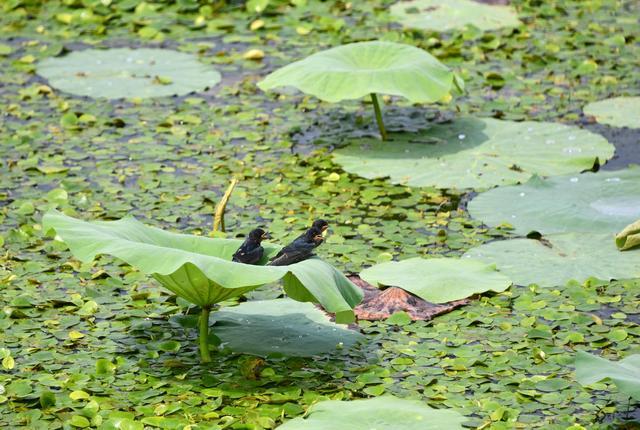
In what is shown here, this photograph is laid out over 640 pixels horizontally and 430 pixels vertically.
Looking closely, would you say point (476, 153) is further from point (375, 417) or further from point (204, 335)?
point (375, 417)

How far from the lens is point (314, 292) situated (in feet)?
13.1

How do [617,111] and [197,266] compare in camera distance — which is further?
[617,111]

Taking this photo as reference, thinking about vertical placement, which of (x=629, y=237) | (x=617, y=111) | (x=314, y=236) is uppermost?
(x=314, y=236)

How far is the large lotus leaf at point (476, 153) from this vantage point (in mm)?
6418

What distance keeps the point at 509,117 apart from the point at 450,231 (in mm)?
1714

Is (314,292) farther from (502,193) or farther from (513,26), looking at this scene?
(513,26)

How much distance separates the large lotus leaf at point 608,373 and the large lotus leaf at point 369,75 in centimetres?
274

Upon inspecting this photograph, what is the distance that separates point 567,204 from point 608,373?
2.32 meters

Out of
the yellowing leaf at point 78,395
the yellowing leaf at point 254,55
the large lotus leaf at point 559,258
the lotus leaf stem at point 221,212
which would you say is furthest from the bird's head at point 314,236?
the yellowing leaf at point 254,55

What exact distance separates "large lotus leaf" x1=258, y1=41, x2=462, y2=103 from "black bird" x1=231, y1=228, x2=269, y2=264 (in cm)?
194

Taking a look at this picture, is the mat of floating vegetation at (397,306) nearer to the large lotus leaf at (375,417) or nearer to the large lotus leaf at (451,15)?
the large lotus leaf at (375,417)

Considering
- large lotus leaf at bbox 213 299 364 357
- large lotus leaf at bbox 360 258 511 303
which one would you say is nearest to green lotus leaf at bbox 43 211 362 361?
large lotus leaf at bbox 213 299 364 357

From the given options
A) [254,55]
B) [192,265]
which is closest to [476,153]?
[254,55]

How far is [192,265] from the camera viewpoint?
159 inches
